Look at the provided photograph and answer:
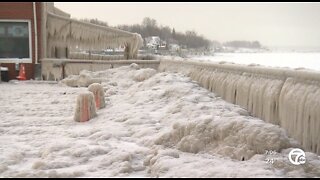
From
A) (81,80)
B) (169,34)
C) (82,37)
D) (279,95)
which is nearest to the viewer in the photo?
(279,95)

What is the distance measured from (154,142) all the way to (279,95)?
2328 millimetres

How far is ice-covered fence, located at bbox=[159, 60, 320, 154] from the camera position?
246 inches

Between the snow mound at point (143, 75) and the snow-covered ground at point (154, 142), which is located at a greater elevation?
the snow mound at point (143, 75)

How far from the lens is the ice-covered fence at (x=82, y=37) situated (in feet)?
73.8

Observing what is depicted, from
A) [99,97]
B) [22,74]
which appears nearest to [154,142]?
[99,97]

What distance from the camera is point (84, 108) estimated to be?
1034 centimetres

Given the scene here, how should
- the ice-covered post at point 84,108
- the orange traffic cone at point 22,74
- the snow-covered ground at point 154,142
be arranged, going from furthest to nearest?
1. the orange traffic cone at point 22,74
2. the ice-covered post at point 84,108
3. the snow-covered ground at point 154,142

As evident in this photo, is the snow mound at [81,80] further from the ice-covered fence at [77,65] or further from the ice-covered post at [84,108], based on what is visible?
the ice-covered post at [84,108]

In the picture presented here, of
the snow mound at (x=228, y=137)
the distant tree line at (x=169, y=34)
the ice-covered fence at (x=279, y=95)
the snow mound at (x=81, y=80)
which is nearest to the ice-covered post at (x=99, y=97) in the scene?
the ice-covered fence at (x=279, y=95)

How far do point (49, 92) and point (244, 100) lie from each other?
9.36 meters

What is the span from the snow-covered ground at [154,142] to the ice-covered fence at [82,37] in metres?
11.3

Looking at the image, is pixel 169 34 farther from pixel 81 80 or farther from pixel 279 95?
pixel 279 95

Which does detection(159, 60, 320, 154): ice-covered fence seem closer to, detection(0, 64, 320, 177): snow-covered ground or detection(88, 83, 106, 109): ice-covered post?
detection(0, 64, 320, 177): snow-covered ground

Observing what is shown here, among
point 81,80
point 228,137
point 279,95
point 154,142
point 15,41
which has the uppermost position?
point 15,41
